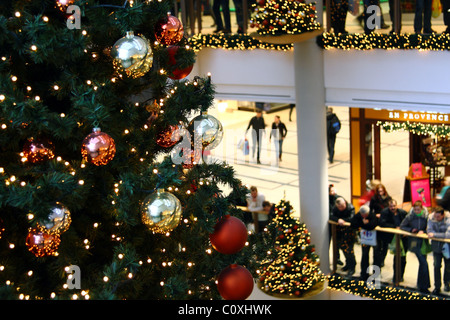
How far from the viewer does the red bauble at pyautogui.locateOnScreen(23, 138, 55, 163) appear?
4297 millimetres

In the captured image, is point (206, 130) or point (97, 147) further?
point (206, 130)

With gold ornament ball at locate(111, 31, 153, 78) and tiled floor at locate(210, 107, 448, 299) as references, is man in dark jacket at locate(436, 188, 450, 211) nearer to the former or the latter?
tiled floor at locate(210, 107, 448, 299)

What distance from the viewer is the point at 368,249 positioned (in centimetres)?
1063

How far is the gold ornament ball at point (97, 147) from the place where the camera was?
13.7ft

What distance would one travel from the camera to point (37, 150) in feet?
14.1

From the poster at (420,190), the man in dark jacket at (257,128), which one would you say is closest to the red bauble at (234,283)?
the poster at (420,190)

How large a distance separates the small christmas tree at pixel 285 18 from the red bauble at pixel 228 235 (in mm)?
5256

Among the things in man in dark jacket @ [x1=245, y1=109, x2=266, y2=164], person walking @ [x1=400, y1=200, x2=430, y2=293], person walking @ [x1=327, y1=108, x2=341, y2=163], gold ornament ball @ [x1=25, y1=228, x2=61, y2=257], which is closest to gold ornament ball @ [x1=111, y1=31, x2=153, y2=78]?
gold ornament ball @ [x1=25, y1=228, x2=61, y2=257]

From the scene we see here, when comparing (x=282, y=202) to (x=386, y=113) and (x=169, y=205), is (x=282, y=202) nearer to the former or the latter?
(x=386, y=113)

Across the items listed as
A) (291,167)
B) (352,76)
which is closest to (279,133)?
(291,167)

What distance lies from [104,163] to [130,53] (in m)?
0.69

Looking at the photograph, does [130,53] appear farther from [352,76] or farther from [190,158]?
[352,76]

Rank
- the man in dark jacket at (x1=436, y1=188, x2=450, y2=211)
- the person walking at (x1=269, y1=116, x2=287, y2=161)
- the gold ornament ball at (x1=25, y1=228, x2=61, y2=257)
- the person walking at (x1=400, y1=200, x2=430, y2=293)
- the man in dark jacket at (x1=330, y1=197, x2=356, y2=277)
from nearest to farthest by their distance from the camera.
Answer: the gold ornament ball at (x1=25, y1=228, x2=61, y2=257), the person walking at (x1=400, y1=200, x2=430, y2=293), the man in dark jacket at (x1=330, y1=197, x2=356, y2=277), the man in dark jacket at (x1=436, y1=188, x2=450, y2=211), the person walking at (x1=269, y1=116, x2=287, y2=161)

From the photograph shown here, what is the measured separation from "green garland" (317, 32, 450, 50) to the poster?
4.25 m
